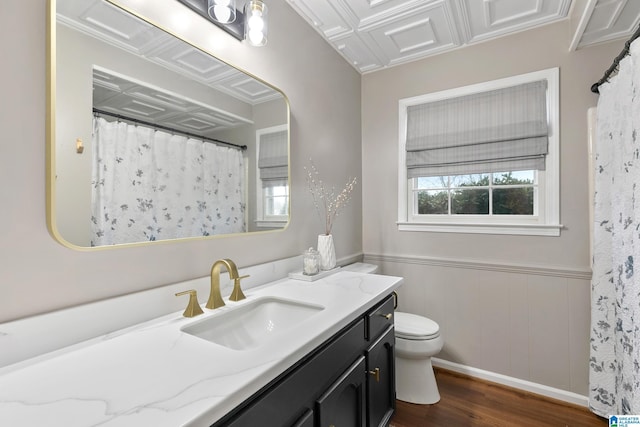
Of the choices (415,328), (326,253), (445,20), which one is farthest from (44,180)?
(445,20)

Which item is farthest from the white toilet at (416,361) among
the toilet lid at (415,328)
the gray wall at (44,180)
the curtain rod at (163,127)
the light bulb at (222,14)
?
the light bulb at (222,14)

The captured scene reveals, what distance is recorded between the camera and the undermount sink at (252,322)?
3.57 feet

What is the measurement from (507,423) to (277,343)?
1.76 m

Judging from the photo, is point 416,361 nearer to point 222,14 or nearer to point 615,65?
point 615,65

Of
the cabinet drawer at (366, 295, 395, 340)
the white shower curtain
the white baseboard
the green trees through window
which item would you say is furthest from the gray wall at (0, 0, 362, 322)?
the white shower curtain

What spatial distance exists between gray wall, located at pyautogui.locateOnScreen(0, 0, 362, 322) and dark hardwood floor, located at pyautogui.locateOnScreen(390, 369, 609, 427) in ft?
4.07

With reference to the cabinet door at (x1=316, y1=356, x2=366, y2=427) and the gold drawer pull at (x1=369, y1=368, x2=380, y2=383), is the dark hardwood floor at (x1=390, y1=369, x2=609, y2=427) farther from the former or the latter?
the cabinet door at (x1=316, y1=356, x2=366, y2=427)

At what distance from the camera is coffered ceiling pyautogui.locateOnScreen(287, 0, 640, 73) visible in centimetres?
168

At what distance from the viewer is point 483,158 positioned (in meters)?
2.18

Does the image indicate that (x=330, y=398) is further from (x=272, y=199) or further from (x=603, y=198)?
(x=603, y=198)

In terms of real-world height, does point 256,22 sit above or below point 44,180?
above

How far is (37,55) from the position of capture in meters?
0.84

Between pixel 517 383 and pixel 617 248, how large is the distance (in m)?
1.15

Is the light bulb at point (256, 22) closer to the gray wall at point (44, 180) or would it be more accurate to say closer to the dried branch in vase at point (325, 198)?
the gray wall at point (44, 180)
